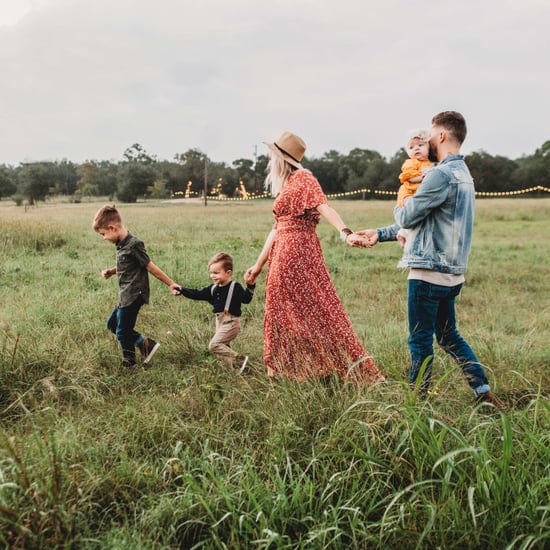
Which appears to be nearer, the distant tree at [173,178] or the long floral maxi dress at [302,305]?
the long floral maxi dress at [302,305]

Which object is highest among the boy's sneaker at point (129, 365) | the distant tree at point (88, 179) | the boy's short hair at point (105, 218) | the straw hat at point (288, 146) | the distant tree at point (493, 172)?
the distant tree at point (493, 172)

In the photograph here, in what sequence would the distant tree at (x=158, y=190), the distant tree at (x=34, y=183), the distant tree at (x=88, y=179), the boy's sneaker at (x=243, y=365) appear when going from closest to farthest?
the boy's sneaker at (x=243, y=365) → the distant tree at (x=34, y=183) → the distant tree at (x=88, y=179) → the distant tree at (x=158, y=190)

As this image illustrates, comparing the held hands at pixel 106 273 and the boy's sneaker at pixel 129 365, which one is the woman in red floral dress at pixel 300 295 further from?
the held hands at pixel 106 273

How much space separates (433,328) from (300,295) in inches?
42.8

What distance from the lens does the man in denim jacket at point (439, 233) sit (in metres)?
3.47

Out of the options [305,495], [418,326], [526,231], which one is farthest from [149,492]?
[526,231]

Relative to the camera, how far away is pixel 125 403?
3.76 meters

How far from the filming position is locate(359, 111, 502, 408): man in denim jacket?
347cm

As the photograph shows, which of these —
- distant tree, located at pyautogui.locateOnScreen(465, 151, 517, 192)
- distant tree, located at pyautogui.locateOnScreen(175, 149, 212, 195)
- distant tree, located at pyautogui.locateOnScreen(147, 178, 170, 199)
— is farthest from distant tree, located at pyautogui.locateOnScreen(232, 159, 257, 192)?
distant tree, located at pyautogui.locateOnScreen(465, 151, 517, 192)

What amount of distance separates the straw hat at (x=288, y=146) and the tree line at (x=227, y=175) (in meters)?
40.0

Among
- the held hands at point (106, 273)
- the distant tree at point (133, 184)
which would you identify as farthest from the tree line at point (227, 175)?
the held hands at point (106, 273)

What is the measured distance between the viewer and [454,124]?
3.52 meters

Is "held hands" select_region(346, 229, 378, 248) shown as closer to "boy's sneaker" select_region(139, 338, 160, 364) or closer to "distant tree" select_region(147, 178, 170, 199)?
"boy's sneaker" select_region(139, 338, 160, 364)

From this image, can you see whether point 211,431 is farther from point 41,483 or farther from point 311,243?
point 311,243
